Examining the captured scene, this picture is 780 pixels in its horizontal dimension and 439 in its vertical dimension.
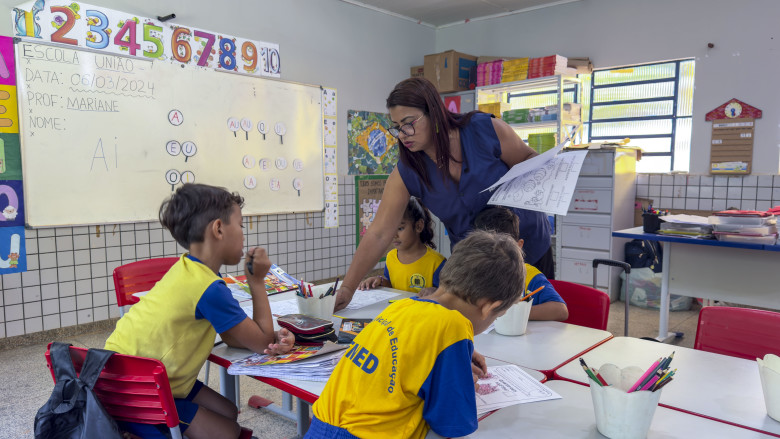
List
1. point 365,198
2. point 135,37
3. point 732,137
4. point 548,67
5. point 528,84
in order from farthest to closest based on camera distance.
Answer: point 365,198, point 528,84, point 548,67, point 732,137, point 135,37

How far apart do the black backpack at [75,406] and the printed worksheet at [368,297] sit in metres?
0.88

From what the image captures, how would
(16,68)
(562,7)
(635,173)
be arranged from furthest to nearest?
→ (562,7), (635,173), (16,68)


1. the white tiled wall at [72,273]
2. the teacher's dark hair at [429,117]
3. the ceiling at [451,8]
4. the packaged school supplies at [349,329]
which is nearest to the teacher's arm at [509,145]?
the teacher's dark hair at [429,117]

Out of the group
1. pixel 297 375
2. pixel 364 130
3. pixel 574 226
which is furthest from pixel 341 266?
pixel 297 375

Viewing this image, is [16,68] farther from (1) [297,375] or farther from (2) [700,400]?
(2) [700,400]

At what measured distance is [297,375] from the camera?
3.97 feet

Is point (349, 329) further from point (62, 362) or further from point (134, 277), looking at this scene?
point (134, 277)

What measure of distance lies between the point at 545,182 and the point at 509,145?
362mm

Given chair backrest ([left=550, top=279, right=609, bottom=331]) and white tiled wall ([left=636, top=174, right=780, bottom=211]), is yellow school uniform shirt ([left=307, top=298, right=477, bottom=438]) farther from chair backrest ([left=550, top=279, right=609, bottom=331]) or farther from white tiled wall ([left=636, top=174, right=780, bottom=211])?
white tiled wall ([left=636, top=174, right=780, bottom=211])

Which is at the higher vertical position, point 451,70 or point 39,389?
point 451,70

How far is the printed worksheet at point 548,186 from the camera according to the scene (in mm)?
1478

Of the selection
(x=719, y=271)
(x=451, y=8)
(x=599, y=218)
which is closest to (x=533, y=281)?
(x=719, y=271)

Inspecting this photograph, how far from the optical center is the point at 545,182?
1567 mm

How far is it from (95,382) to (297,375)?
0.44m
